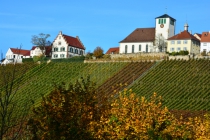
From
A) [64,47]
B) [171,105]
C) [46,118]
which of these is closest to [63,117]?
[46,118]

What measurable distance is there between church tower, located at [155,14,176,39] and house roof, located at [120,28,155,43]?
1.83 meters

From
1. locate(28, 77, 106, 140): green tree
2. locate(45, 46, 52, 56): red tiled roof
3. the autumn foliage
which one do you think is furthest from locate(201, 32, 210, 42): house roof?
locate(28, 77, 106, 140): green tree

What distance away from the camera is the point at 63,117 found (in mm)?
19891

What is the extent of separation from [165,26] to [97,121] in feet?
260

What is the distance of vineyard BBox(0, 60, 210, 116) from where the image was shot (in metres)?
53.6

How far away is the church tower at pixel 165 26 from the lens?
97.0 m

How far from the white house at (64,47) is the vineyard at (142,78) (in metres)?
23.4

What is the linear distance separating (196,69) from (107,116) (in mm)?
45726

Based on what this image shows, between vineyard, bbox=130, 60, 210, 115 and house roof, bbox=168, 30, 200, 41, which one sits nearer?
vineyard, bbox=130, 60, 210, 115

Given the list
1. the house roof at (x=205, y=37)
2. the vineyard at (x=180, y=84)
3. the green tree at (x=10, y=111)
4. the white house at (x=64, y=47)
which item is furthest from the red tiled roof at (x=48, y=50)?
the green tree at (x=10, y=111)

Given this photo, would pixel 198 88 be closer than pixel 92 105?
No

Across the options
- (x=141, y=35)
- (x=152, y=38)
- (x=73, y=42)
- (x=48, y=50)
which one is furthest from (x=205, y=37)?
(x=48, y=50)

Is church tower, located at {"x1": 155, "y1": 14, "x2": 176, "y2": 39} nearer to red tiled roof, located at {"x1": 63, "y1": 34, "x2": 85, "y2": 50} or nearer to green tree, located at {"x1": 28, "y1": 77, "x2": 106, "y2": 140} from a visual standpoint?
red tiled roof, located at {"x1": 63, "y1": 34, "x2": 85, "y2": 50}

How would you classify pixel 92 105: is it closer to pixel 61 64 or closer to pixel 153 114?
pixel 153 114
